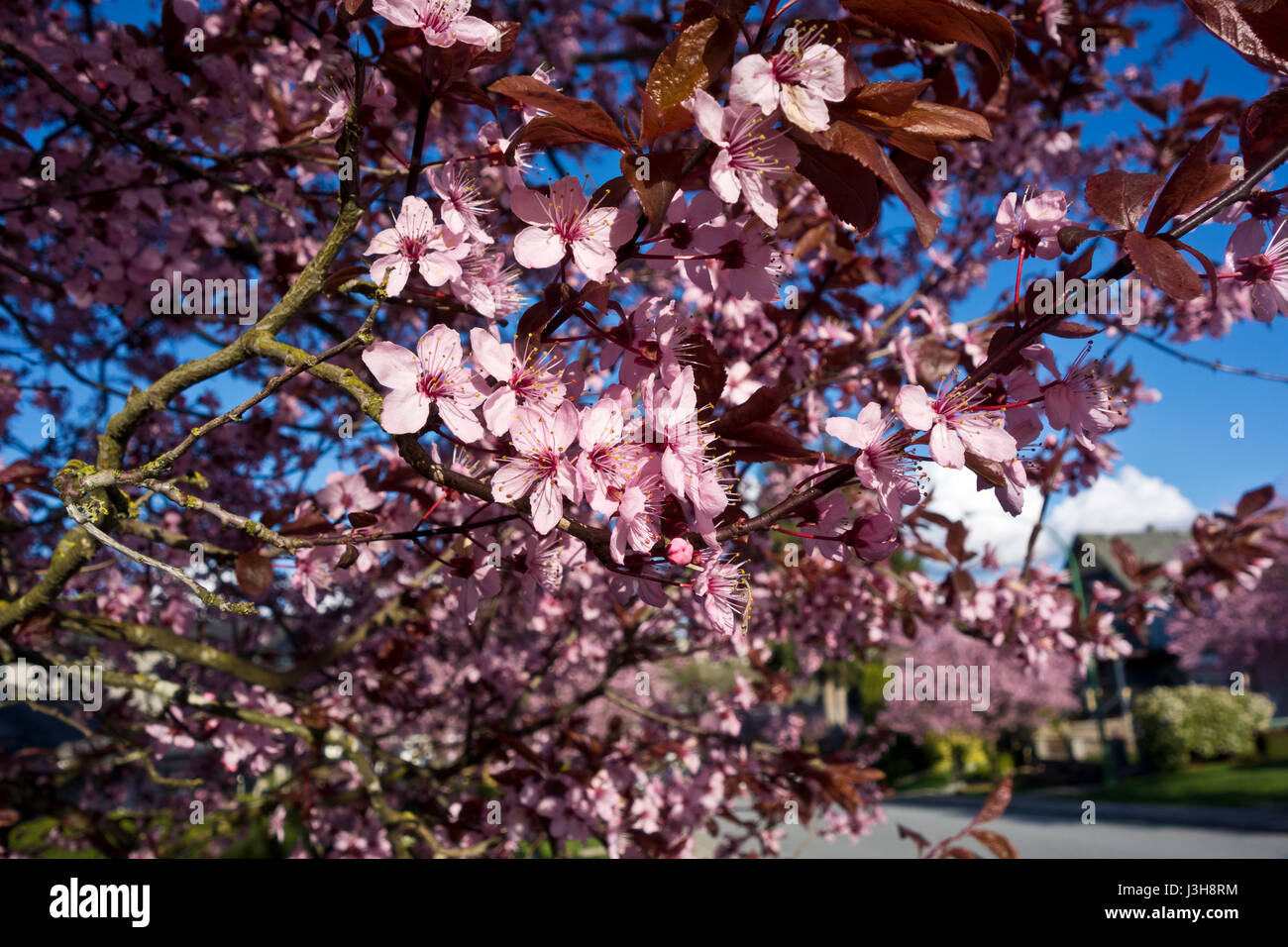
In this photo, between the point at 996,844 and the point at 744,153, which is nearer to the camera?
the point at 744,153

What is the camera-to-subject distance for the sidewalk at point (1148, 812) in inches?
506

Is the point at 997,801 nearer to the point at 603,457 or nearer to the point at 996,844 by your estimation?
the point at 996,844

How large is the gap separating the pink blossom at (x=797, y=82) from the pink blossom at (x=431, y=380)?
0.55 metres

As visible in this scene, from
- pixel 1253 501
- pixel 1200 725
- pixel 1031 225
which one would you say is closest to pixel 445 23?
pixel 1031 225

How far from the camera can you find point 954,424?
112 centimetres

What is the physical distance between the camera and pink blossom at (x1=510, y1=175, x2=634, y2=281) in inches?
44.8

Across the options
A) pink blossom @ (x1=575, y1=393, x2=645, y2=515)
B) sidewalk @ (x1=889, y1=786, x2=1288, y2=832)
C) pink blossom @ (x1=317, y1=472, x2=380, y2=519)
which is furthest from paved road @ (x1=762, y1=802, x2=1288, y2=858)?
pink blossom @ (x1=575, y1=393, x2=645, y2=515)

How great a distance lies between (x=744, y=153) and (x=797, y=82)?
0.11m

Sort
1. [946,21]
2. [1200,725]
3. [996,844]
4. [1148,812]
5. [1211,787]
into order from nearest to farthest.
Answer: [946,21], [996,844], [1148,812], [1211,787], [1200,725]

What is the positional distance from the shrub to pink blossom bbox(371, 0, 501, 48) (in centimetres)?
2666

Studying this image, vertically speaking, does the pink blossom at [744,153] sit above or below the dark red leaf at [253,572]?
above

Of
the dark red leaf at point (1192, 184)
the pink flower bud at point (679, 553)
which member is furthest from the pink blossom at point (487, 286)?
the dark red leaf at point (1192, 184)

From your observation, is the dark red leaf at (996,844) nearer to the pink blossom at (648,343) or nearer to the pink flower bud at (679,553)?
the pink flower bud at (679,553)
